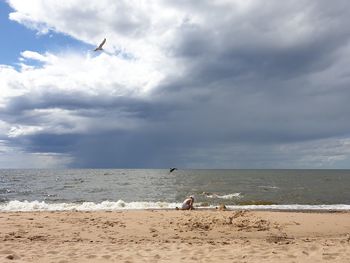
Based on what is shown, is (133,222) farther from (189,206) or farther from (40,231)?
(189,206)

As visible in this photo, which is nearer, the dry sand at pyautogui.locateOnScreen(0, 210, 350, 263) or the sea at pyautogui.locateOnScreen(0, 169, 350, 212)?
the dry sand at pyautogui.locateOnScreen(0, 210, 350, 263)

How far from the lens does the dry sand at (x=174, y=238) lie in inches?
363

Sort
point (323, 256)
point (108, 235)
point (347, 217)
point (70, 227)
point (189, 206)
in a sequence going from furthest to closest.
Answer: point (189, 206) < point (347, 217) < point (70, 227) < point (108, 235) < point (323, 256)

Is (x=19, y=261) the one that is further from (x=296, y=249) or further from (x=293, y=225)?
(x=293, y=225)

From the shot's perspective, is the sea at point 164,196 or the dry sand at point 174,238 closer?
the dry sand at point 174,238

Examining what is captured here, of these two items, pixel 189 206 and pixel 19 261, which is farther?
pixel 189 206

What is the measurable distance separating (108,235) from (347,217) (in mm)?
12681

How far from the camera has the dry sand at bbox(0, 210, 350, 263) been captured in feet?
30.2

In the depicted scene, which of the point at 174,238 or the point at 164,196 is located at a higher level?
the point at 164,196

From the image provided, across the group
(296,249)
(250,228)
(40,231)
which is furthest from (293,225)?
(40,231)

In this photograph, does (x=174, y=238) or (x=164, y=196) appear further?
(x=164, y=196)

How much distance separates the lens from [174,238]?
12.6m

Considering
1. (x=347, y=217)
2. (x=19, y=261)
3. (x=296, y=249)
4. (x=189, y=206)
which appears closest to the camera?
(x=19, y=261)

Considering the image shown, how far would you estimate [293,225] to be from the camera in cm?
1580
